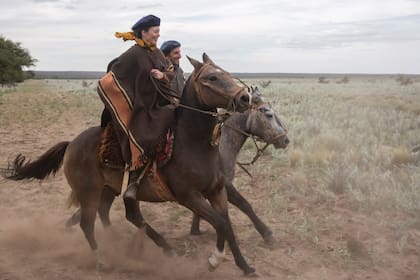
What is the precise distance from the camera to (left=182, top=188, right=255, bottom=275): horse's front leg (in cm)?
543

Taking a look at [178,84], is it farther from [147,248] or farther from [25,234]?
[25,234]

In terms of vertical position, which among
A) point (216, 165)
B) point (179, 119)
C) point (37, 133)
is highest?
point (179, 119)

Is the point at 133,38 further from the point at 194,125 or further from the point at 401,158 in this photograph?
the point at 401,158

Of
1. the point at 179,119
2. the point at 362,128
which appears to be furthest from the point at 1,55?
the point at 179,119

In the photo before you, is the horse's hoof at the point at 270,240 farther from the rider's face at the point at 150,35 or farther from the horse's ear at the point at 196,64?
the rider's face at the point at 150,35

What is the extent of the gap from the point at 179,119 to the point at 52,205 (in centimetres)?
455

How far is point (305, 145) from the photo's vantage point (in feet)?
46.3

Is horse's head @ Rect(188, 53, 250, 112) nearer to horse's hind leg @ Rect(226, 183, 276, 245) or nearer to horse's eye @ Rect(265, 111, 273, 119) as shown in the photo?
horse's eye @ Rect(265, 111, 273, 119)

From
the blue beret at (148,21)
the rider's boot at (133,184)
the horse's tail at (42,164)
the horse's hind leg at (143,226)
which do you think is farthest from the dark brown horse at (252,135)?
the blue beret at (148,21)

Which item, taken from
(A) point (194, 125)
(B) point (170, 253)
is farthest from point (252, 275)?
(A) point (194, 125)

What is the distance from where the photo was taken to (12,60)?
6138 cm

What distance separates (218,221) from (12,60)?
61405 millimetres

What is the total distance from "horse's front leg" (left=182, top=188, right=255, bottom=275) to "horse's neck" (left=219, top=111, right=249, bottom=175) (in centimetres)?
153

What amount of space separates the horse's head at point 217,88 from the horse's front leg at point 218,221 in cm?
100
